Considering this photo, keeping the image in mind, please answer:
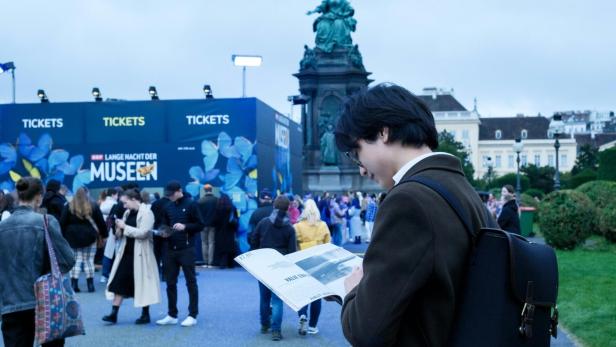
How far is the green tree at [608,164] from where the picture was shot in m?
41.4

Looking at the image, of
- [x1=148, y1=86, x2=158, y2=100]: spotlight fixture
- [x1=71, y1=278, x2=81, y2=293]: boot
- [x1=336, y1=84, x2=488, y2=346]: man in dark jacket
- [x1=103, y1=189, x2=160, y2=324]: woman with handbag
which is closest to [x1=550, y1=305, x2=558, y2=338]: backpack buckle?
[x1=336, y1=84, x2=488, y2=346]: man in dark jacket

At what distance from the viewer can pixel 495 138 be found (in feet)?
465

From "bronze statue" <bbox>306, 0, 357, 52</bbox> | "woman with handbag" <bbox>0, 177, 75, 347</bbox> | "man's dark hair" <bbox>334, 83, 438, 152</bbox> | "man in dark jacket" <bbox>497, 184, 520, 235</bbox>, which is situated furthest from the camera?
"bronze statue" <bbox>306, 0, 357, 52</bbox>

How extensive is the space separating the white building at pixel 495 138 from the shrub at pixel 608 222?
110201mm

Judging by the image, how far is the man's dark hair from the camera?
9.84 ft

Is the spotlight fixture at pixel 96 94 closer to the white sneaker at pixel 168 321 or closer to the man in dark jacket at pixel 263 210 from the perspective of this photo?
the man in dark jacket at pixel 263 210

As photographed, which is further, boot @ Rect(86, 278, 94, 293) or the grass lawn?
boot @ Rect(86, 278, 94, 293)

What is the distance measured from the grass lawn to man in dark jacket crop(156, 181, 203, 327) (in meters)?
5.05

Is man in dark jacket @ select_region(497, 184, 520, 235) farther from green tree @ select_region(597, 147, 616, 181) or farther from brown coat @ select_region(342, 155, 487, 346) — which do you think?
green tree @ select_region(597, 147, 616, 181)

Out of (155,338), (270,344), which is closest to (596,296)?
(270,344)

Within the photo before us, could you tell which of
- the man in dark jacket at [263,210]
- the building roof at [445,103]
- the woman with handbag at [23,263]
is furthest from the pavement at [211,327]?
the building roof at [445,103]

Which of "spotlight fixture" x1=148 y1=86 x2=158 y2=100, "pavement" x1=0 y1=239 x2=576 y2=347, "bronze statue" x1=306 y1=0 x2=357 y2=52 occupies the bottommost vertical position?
"pavement" x1=0 y1=239 x2=576 y2=347

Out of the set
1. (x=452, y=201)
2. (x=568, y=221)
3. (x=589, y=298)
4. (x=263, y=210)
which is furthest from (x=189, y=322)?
(x=568, y=221)

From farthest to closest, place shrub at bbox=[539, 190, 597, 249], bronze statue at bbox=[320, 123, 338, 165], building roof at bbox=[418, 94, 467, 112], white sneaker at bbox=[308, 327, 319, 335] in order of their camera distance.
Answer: building roof at bbox=[418, 94, 467, 112] → bronze statue at bbox=[320, 123, 338, 165] → shrub at bbox=[539, 190, 597, 249] → white sneaker at bbox=[308, 327, 319, 335]
